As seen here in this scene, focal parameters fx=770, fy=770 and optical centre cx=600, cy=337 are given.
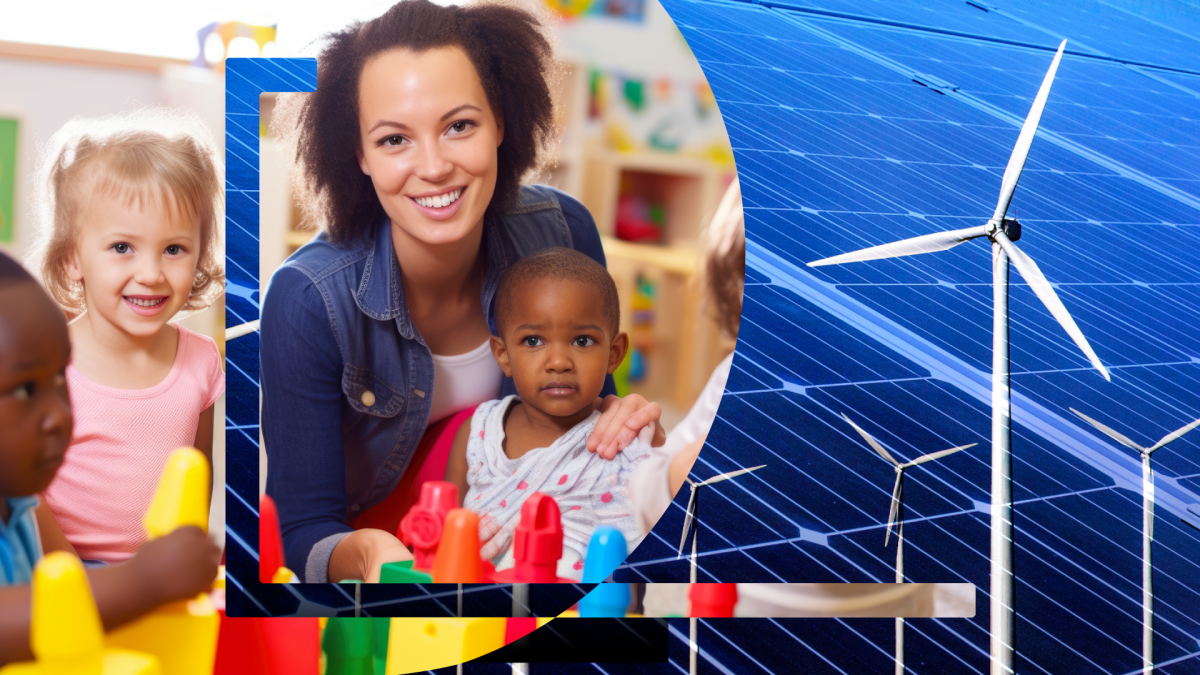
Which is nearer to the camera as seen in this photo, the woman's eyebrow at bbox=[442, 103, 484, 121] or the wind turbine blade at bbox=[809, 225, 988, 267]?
the woman's eyebrow at bbox=[442, 103, 484, 121]

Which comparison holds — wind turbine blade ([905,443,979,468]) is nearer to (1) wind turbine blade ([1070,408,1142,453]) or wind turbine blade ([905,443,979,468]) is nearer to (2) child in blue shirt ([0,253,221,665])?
(1) wind turbine blade ([1070,408,1142,453])

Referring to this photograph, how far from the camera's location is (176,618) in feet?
4.45

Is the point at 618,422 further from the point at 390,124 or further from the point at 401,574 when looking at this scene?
the point at 390,124

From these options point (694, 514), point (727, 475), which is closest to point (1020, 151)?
point (727, 475)

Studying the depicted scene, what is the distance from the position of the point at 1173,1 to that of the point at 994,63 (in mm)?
632

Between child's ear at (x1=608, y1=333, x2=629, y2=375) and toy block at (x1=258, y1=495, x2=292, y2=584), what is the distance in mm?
758

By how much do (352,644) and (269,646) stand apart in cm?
19

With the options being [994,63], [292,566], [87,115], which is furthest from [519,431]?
[994,63]

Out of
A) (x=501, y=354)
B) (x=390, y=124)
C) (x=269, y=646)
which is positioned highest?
(x=390, y=124)

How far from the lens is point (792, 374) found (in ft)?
6.43

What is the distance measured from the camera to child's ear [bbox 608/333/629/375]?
1.57m

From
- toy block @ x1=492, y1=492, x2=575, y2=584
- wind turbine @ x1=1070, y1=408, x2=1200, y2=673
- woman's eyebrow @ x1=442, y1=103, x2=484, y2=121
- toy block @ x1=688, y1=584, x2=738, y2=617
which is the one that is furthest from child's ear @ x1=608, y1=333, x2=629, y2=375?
wind turbine @ x1=1070, y1=408, x2=1200, y2=673

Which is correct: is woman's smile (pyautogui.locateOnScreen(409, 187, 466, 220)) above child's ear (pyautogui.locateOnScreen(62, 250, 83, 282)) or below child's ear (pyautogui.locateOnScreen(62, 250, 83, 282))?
above

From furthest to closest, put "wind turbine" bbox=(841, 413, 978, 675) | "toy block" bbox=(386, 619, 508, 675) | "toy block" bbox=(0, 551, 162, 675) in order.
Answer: "wind turbine" bbox=(841, 413, 978, 675) → "toy block" bbox=(386, 619, 508, 675) → "toy block" bbox=(0, 551, 162, 675)
